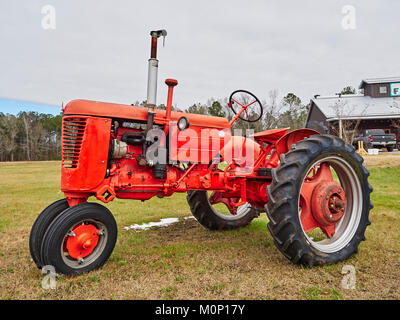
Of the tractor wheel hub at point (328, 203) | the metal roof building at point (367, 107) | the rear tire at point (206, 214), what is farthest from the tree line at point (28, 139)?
Answer: the tractor wheel hub at point (328, 203)

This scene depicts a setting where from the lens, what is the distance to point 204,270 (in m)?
3.13

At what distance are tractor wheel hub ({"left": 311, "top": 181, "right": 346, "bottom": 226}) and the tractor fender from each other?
42.1 inches

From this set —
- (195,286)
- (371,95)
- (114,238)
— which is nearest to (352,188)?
(195,286)

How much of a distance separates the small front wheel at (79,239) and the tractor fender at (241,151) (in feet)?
5.83

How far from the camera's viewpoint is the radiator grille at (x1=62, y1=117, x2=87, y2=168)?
123 inches

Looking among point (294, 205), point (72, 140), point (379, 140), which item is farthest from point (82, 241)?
point (379, 140)

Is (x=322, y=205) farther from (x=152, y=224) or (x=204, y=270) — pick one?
(x=152, y=224)

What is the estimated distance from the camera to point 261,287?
2.72 m

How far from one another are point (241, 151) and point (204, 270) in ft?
5.85

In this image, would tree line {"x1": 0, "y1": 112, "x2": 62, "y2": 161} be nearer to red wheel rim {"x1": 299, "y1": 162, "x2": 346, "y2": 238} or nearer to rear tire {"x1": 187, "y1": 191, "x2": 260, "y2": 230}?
rear tire {"x1": 187, "y1": 191, "x2": 260, "y2": 230}

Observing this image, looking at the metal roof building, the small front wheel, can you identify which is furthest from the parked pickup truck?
the small front wheel
